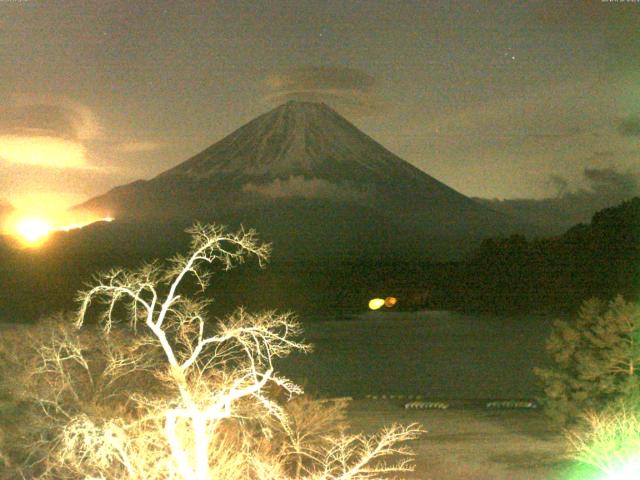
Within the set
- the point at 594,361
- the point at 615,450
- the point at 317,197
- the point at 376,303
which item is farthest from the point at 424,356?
the point at 317,197

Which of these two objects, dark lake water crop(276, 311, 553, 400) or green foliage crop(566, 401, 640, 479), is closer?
green foliage crop(566, 401, 640, 479)

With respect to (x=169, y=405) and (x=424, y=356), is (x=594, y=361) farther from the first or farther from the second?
(x=424, y=356)

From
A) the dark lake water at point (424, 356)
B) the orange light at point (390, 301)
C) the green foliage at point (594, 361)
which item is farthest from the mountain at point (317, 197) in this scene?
the green foliage at point (594, 361)

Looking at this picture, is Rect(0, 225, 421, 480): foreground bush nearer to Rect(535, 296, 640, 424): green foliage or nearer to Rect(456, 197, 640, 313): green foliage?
Rect(535, 296, 640, 424): green foliage

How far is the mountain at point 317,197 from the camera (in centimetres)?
10631

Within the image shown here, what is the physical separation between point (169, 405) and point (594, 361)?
14067 mm

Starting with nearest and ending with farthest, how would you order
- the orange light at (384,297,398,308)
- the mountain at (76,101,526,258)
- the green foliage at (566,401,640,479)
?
the green foliage at (566,401,640,479)
the orange light at (384,297,398,308)
the mountain at (76,101,526,258)

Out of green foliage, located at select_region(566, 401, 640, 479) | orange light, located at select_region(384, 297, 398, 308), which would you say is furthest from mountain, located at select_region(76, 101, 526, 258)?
green foliage, located at select_region(566, 401, 640, 479)

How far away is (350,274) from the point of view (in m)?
80.1

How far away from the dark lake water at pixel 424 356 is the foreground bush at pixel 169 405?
19017 millimetres

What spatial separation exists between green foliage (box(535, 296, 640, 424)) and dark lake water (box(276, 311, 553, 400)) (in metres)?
13.7

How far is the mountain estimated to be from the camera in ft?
349

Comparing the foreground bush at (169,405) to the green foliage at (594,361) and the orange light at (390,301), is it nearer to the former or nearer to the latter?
the green foliage at (594,361)

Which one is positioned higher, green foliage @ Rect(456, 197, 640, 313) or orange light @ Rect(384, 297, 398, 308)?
green foliage @ Rect(456, 197, 640, 313)
